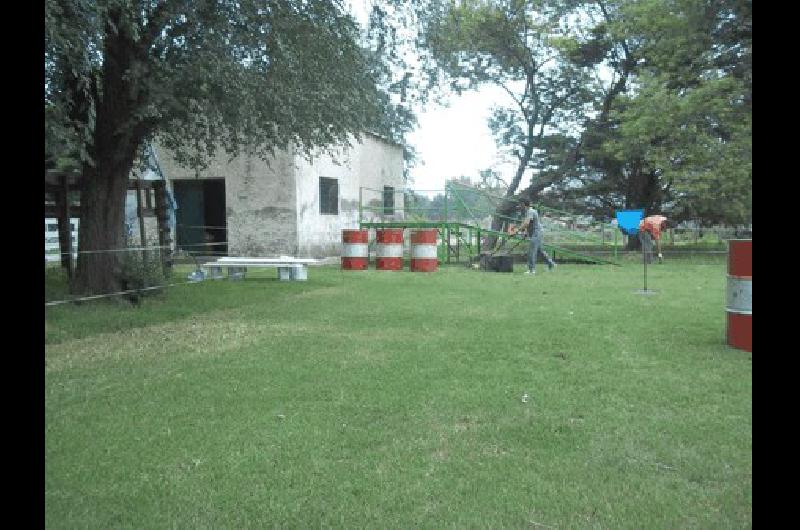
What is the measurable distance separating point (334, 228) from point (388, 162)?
6.15 meters

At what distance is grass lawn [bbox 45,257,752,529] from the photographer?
355cm

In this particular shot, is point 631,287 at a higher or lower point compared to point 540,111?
lower

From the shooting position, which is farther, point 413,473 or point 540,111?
point 540,111

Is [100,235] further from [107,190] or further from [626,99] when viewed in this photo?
[626,99]

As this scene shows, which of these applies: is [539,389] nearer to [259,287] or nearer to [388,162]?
[259,287]

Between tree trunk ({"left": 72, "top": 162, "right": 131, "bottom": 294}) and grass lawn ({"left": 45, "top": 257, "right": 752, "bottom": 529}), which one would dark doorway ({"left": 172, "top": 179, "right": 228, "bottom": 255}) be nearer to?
tree trunk ({"left": 72, "top": 162, "right": 131, "bottom": 294})

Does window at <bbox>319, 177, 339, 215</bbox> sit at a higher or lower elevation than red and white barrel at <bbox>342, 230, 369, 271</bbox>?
higher

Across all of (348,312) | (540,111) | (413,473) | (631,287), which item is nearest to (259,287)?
(348,312)

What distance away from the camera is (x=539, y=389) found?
5.75 meters

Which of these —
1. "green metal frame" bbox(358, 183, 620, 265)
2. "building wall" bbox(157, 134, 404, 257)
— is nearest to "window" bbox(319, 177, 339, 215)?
"building wall" bbox(157, 134, 404, 257)

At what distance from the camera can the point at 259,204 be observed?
22453 mm

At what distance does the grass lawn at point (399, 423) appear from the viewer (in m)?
3.55

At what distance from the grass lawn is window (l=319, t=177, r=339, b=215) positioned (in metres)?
14.4
